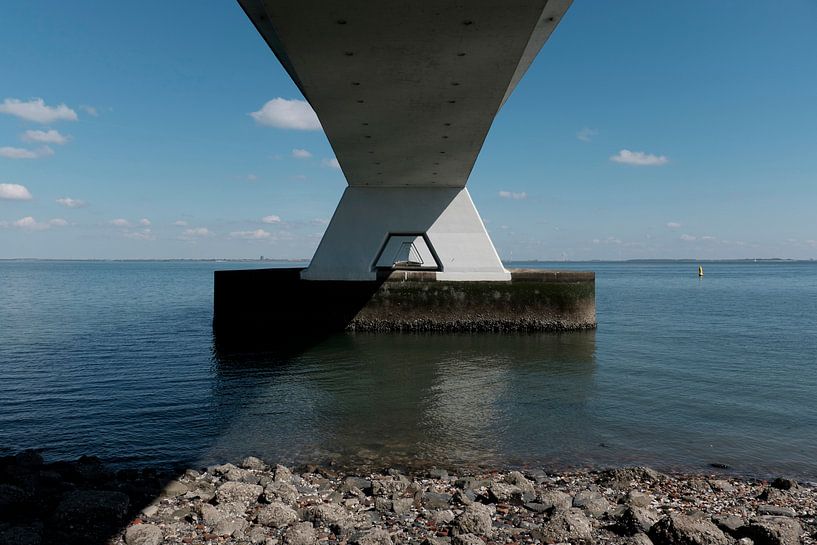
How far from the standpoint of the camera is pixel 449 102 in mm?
11867

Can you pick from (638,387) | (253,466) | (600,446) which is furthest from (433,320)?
(253,466)

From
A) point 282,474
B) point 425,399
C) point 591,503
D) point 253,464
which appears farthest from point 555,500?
point 425,399

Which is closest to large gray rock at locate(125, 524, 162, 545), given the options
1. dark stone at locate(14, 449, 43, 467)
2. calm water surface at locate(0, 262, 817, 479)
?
calm water surface at locate(0, 262, 817, 479)

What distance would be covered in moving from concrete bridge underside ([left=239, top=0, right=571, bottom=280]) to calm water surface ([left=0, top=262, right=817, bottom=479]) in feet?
13.1

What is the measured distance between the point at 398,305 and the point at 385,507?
15.1 metres

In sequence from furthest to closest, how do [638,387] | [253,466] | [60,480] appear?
[638,387] < [253,466] < [60,480]

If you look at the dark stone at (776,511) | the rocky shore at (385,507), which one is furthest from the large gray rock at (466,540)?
the dark stone at (776,511)

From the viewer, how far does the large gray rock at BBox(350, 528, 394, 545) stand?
16.4 feet

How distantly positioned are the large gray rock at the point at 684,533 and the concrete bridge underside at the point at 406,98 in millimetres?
6179

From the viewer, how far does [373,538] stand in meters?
5.04

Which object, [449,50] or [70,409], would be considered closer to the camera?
[449,50]

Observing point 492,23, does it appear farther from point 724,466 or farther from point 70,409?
point 70,409

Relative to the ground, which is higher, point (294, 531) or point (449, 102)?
point (449, 102)

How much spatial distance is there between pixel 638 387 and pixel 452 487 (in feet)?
26.4
